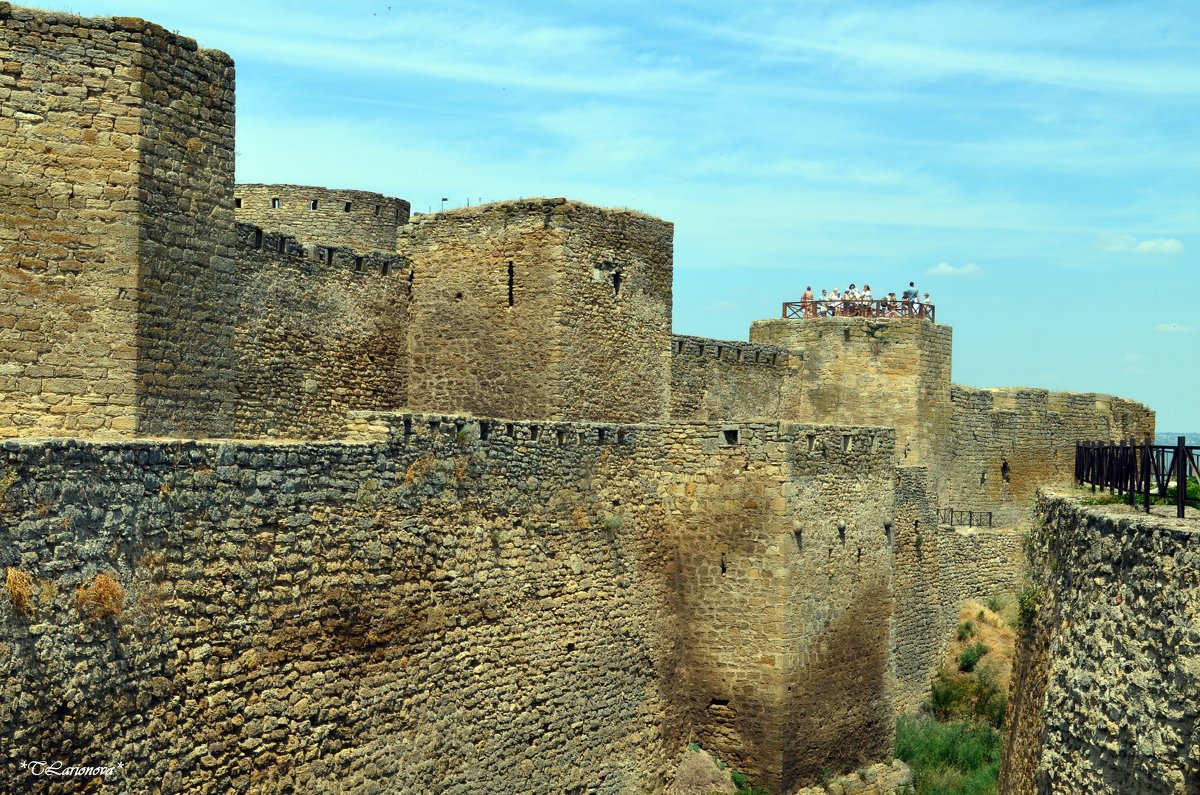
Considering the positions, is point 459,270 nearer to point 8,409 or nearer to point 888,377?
point 8,409

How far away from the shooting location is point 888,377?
26.3 meters

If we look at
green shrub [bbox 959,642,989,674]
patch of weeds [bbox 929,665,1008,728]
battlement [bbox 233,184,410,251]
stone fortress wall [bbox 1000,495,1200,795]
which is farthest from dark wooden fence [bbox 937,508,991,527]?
stone fortress wall [bbox 1000,495,1200,795]

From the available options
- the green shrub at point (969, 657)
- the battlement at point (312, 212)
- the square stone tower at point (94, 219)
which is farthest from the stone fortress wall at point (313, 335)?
the green shrub at point (969, 657)

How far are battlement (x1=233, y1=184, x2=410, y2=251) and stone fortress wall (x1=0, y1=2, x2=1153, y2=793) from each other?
263 inches

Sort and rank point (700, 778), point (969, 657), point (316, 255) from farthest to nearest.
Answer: point (969, 657) → point (700, 778) → point (316, 255)

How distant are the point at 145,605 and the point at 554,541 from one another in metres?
6.10

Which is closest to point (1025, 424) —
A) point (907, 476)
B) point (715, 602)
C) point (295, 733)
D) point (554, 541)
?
point (907, 476)

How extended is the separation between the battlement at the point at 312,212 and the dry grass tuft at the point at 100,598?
15.8 metres

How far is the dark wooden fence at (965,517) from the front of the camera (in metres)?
27.8

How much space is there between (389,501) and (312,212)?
13.4 metres

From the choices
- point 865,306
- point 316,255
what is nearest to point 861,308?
point 865,306

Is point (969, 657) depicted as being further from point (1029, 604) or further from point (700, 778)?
point (1029, 604)

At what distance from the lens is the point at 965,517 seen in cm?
2858

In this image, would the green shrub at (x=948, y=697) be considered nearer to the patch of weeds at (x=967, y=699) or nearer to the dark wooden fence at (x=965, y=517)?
the patch of weeds at (x=967, y=699)
